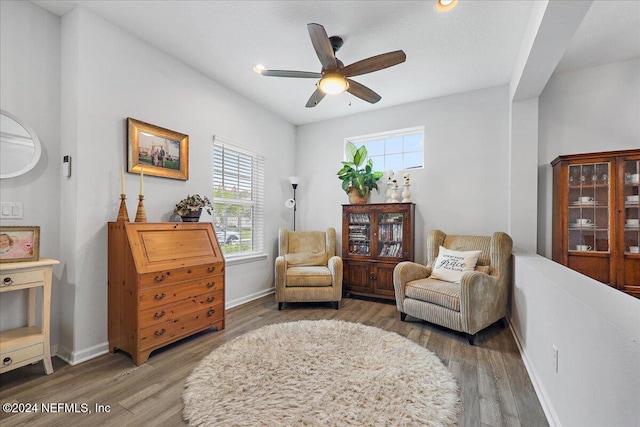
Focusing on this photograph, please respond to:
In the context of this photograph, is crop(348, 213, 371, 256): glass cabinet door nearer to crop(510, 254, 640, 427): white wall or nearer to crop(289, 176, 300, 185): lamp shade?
crop(289, 176, 300, 185): lamp shade

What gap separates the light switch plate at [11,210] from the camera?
1984 mm

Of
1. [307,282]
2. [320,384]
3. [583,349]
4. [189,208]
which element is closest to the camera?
[583,349]

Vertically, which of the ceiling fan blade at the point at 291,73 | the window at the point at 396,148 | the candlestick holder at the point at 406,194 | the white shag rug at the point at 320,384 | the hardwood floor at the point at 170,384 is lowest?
the hardwood floor at the point at 170,384

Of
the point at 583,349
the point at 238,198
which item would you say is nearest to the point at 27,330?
the point at 238,198

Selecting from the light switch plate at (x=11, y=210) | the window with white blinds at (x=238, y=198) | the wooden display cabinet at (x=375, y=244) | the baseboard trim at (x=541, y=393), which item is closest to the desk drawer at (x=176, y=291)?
the window with white blinds at (x=238, y=198)

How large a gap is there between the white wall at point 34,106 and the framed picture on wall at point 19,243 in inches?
7.3

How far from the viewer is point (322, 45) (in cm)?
202

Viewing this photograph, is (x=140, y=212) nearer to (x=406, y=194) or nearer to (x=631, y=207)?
(x=406, y=194)

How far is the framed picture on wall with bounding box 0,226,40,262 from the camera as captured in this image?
73.9 inches

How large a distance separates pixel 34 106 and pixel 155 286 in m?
1.69

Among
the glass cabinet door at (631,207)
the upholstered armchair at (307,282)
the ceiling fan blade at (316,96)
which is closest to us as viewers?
the ceiling fan blade at (316,96)

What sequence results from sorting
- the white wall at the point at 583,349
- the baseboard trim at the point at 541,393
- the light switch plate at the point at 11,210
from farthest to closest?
the light switch plate at the point at 11,210
the baseboard trim at the point at 541,393
the white wall at the point at 583,349

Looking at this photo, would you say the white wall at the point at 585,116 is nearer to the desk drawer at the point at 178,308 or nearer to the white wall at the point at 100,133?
the desk drawer at the point at 178,308

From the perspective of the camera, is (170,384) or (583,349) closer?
(583,349)
